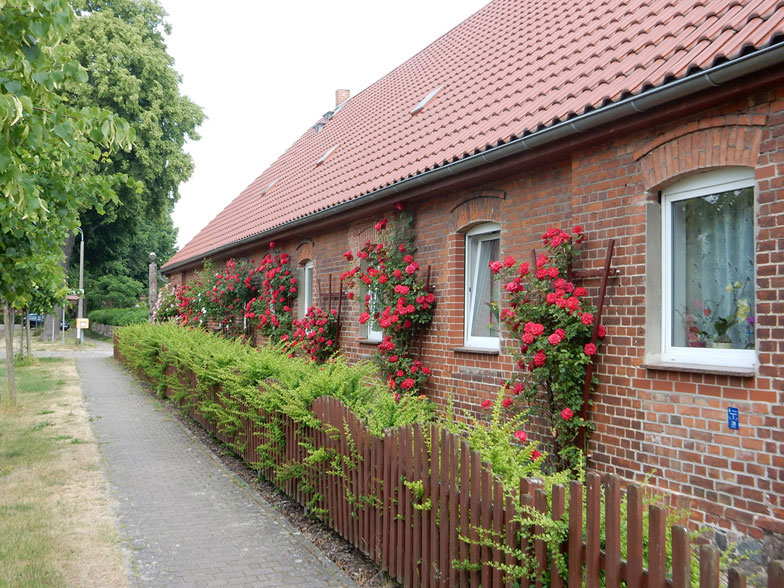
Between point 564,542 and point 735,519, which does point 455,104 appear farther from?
point 564,542

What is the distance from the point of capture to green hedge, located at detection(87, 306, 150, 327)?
127 feet

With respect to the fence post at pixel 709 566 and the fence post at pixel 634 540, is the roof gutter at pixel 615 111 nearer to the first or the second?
the fence post at pixel 634 540

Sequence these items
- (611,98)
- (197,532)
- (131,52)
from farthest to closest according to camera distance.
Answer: (131,52) < (197,532) < (611,98)

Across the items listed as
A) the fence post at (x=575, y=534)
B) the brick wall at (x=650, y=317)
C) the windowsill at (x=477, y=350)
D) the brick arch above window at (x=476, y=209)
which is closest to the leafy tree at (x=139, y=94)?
the brick arch above window at (x=476, y=209)

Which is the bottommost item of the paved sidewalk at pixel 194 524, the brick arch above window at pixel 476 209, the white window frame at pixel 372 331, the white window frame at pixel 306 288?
the paved sidewalk at pixel 194 524

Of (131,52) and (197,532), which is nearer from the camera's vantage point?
(197,532)

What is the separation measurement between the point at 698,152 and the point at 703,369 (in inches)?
61.3

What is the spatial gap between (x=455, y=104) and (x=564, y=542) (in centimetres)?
776

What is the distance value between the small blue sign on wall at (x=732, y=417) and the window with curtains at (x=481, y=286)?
328cm

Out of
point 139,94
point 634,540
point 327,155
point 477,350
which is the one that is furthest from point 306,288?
point 139,94

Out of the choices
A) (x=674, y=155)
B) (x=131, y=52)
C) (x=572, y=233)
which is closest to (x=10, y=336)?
(x=572, y=233)

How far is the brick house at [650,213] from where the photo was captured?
4.63 m

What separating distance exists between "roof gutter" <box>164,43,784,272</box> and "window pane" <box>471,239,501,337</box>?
3.22ft

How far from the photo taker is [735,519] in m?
4.72
